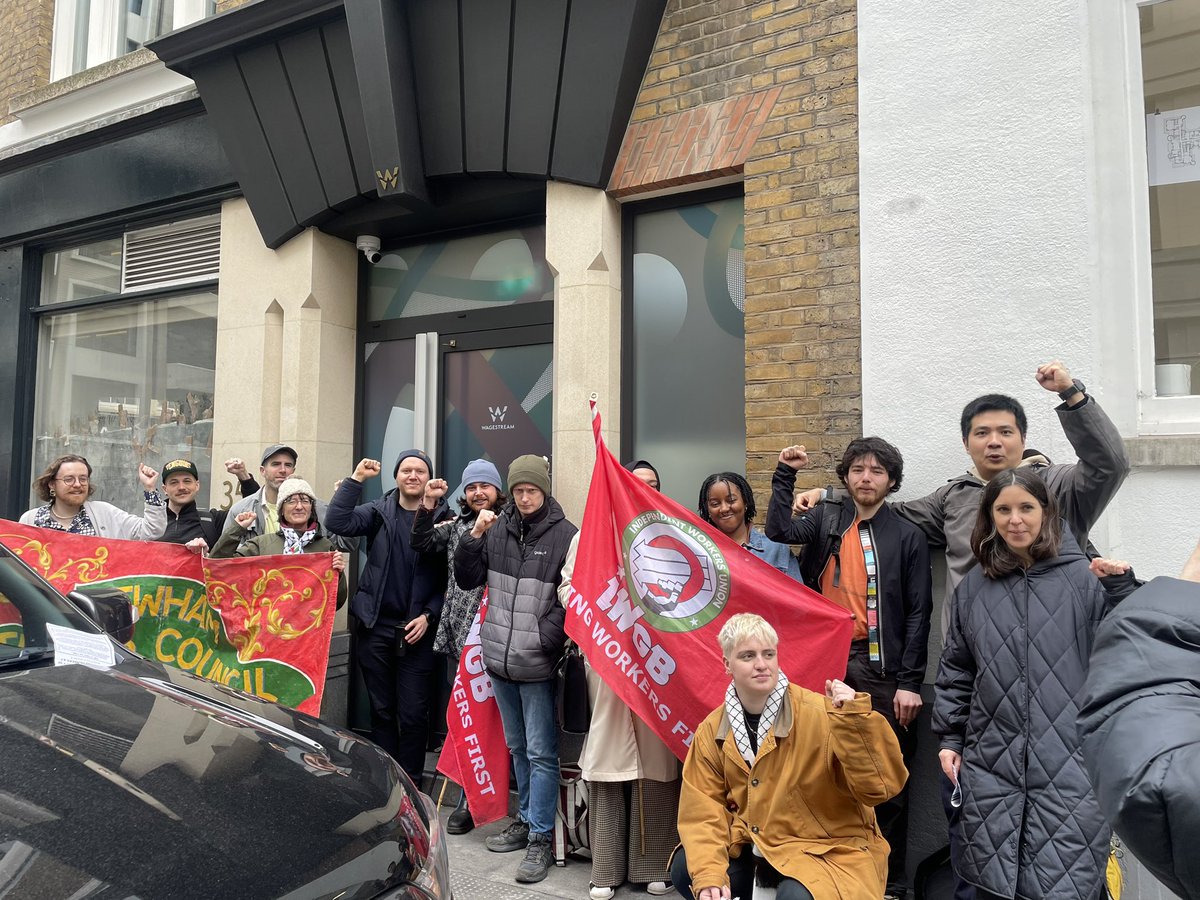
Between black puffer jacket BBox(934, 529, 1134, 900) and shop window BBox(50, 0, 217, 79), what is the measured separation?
853 cm

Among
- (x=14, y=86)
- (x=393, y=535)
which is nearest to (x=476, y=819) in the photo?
(x=393, y=535)

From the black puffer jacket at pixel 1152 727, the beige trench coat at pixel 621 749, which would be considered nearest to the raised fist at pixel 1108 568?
the black puffer jacket at pixel 1152 727

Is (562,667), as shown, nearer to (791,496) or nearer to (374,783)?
(791,496)

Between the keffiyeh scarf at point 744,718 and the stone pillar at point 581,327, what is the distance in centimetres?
218

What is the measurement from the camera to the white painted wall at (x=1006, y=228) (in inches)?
150

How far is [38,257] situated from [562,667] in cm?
752

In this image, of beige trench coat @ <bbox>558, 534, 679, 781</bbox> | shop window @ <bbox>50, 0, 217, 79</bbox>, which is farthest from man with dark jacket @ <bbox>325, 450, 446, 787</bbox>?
shop window @ <bbox>50, 0, 217, 79</bbox>

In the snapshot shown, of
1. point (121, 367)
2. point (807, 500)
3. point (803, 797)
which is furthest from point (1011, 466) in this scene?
point (121, 367)

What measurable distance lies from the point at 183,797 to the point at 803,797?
2000 mm

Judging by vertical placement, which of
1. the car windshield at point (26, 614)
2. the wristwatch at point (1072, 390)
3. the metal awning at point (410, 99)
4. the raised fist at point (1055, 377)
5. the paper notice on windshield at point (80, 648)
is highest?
the metal awning at point (410, 99)

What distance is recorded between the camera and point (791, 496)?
3934 millimetres

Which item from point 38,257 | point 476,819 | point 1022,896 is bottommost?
point 476,819

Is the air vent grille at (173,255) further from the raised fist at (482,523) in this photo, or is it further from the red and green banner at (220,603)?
the raised fist at (482,523)

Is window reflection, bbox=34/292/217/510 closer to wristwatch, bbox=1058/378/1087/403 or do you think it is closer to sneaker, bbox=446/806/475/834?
sneaker, bbox=446/806/475/834
